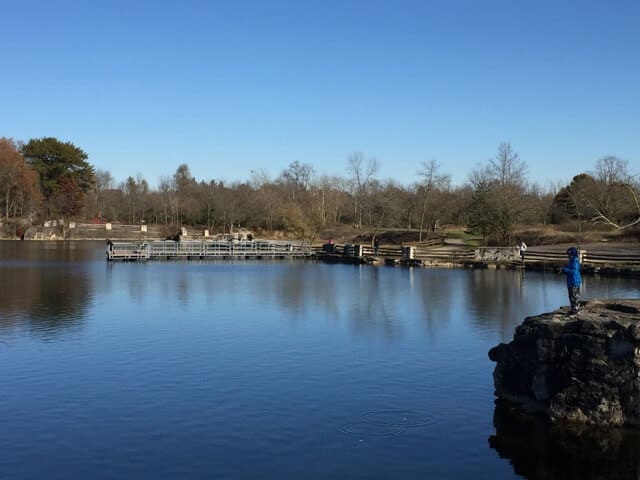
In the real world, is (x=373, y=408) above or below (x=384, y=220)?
below

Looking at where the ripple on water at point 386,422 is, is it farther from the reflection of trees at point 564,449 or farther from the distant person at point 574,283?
the distant person at point 574,283

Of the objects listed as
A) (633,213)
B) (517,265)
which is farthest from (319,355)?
(633,213)

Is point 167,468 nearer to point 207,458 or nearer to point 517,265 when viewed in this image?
point 207,458

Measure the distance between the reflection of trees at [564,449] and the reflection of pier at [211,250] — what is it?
53.3m

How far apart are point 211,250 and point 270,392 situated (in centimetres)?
5292

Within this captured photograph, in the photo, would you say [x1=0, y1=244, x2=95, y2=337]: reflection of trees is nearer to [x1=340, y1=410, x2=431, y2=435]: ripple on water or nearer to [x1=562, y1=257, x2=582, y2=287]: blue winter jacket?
[x1=340, y1=410, x2=431, y2=435]: ripple on water

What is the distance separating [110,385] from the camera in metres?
17.9

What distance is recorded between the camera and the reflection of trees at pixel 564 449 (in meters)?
12.6

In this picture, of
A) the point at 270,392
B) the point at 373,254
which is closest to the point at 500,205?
the point at 373,254

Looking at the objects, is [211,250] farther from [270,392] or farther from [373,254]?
[270,392]

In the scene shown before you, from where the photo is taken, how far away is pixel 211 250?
69.2 metres

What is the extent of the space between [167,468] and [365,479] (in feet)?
11.6

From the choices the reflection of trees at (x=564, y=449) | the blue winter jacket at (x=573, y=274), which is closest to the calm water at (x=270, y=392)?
the reflection of trees at (x=564, y=449)

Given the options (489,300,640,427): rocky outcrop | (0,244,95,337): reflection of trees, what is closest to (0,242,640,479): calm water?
(0,244,95,337): reflection of trees
